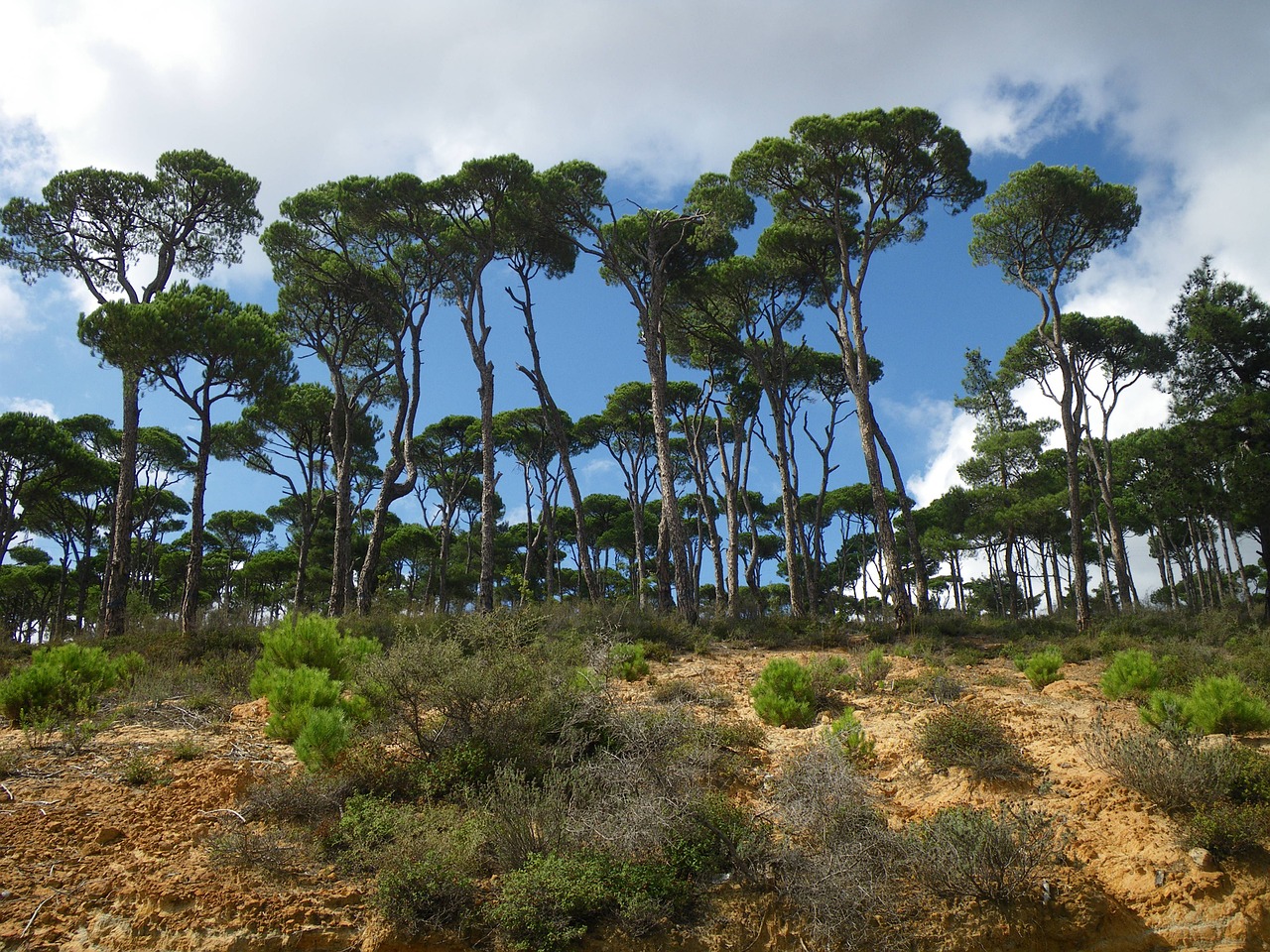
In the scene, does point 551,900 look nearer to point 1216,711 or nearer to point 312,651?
point 312,651

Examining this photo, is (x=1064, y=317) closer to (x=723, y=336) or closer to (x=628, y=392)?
(x=723, y=336)

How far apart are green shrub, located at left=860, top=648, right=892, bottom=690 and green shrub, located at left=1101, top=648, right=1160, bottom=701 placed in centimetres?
246

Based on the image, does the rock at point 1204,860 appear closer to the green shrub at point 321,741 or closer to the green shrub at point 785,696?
the green shrub at point 785,696

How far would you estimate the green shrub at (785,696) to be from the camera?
770 cm

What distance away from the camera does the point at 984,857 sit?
486cm

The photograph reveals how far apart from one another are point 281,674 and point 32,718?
6.43 ft

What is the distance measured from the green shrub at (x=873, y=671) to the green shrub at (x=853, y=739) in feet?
6.11

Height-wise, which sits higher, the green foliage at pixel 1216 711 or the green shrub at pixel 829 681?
the green shrub at pixel 829 681

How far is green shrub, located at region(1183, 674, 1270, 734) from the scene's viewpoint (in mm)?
6332

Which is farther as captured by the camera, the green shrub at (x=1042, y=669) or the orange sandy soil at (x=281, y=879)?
the green shrub at (x=1042, y=669)

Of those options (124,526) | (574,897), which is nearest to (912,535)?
(574,897)

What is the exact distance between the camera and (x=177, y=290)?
14969 mm

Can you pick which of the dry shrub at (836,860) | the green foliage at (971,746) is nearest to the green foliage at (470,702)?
the dry shrub at (836,860)

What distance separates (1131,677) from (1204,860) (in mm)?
3444
